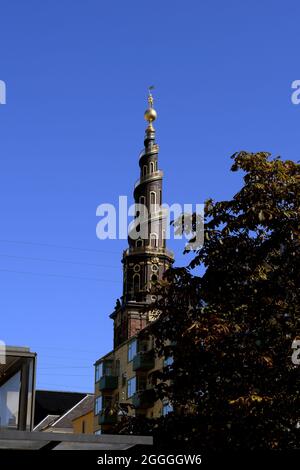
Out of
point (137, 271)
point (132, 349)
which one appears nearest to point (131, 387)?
point (132, 349)

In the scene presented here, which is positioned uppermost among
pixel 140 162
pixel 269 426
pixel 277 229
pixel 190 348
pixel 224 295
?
pixel 140 162

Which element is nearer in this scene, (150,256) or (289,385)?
(289,385)

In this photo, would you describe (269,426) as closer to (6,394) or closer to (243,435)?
(243,435)

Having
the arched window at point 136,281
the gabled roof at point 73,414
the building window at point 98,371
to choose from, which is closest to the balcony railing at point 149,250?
the arched window at point 136,281

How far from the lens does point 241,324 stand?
2292 centimetres

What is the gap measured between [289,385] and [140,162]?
9704 cm

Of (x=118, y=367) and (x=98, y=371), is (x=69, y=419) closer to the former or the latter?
(x=98, y=371)

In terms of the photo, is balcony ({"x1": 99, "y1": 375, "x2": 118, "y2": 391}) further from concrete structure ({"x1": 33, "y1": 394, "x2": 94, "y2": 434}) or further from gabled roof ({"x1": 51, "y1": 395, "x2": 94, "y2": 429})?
gabled roof ({"x1": 51, "y1": 395, "x2": 94, "y2": 429})

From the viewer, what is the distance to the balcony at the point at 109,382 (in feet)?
292

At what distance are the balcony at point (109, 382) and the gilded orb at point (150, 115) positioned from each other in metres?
46.4

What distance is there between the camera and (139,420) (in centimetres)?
2456

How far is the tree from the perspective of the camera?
71.1 ft

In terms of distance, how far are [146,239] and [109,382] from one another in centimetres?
2875
